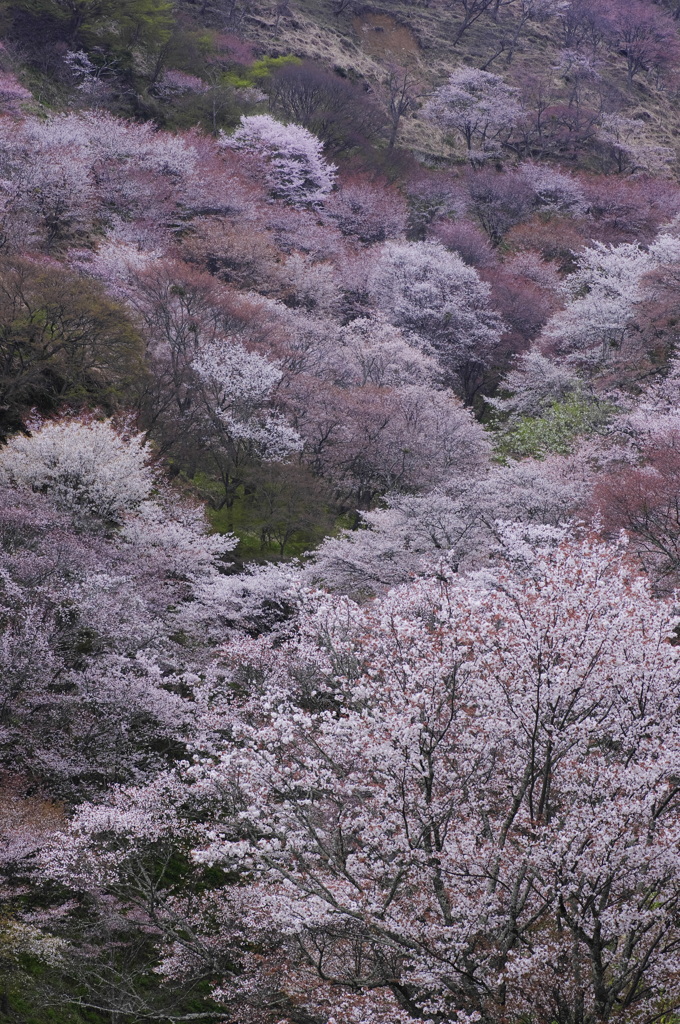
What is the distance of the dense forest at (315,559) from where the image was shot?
318 inches

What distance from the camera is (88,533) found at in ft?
54.6

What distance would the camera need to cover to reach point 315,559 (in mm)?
20844

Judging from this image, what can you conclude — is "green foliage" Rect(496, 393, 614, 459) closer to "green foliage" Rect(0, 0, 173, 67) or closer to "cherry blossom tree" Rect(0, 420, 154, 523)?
"cherry blossom tree" Rect(0, 420, 154, 523)

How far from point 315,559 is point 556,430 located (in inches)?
450

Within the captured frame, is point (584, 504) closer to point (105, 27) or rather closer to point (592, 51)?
point (105, 27)

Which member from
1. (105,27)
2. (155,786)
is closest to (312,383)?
(155,786)

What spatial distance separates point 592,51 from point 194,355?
6398 centimetres

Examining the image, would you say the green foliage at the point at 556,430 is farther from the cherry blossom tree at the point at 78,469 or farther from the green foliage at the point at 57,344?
the cherry blossom tree at the point at 78,469

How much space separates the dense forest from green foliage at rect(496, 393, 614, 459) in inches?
5.8

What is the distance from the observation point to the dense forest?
807 cm

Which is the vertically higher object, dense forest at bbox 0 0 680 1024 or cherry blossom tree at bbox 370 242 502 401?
cherry blossom tree at bbox 370 242 502 401

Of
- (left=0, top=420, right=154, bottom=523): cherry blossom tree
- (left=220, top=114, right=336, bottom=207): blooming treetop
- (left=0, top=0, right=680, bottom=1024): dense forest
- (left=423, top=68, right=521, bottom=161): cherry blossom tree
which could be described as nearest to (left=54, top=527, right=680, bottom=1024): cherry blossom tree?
(left=0, top=0, right=680, bottom=1024): dense forest

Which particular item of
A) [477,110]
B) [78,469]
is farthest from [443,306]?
[477,110]

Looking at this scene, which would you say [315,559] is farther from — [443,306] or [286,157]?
[286,157]
